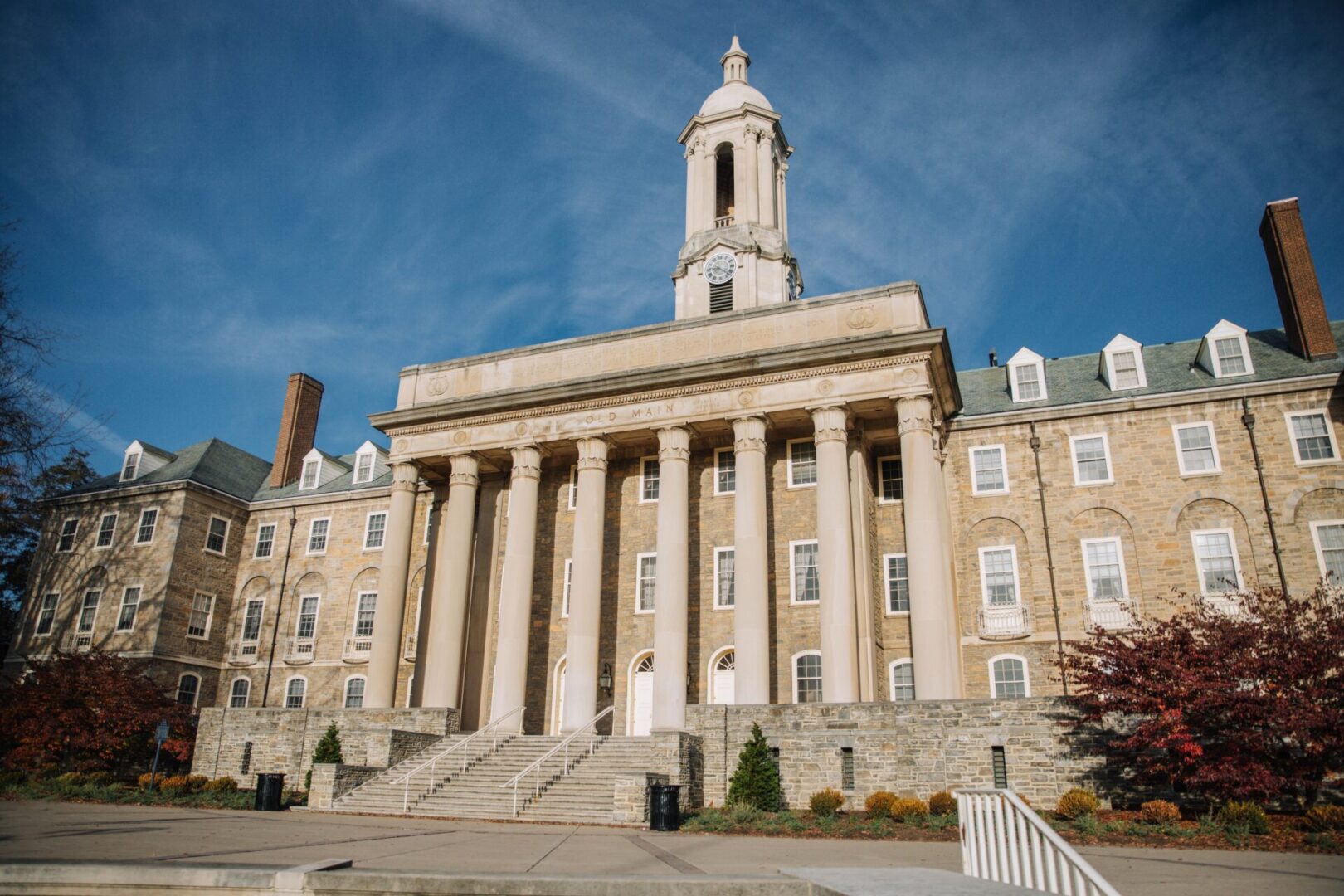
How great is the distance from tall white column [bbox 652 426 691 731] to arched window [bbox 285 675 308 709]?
61.5ft

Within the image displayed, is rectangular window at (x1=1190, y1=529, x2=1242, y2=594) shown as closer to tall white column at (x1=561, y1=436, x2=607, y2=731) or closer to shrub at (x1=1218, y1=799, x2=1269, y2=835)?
shrub at (x1=1218, y1=799, x2=1269, y2=835)

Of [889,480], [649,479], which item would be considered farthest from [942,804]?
[649,479]

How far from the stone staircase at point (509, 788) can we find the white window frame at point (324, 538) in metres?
18.0

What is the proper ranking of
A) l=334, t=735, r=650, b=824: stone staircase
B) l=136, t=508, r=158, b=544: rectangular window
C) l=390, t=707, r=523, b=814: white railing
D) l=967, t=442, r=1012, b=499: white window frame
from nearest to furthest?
l=334, t=735, r=650, b=824: stone staircase → l=390, t=707, r=523, b=814: white railing → l=967, t=442, r=1012, b=499: white window frame → l=136, t=508, r=158, b=544: rectangular window

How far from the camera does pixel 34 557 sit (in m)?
44.3

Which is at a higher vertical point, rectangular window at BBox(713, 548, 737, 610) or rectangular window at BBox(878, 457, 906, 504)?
rectangular window at BBox(878, 457, 906, 504)

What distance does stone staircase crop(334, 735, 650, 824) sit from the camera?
22.1 m

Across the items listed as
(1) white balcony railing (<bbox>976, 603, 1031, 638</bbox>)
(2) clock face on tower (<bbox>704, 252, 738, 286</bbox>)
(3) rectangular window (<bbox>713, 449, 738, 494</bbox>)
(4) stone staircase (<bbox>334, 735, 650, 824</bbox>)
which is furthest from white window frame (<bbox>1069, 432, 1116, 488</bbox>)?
(4) stone staircase (<bbox>334, 735, 650, 824</bbox>)

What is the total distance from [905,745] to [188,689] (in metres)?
31.6

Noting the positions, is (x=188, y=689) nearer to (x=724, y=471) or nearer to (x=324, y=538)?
(x=324, y=538)

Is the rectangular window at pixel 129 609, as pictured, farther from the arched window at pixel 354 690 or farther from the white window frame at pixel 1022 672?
the white window frame at pixel 1022 672

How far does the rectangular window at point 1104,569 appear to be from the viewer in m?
29.1

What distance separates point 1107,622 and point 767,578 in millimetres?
10231


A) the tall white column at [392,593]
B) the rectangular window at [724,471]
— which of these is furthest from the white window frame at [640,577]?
the tall white column at [392,593]
